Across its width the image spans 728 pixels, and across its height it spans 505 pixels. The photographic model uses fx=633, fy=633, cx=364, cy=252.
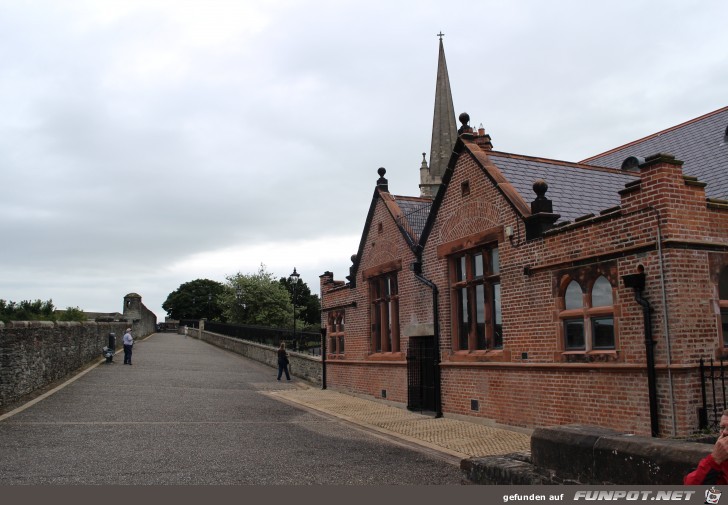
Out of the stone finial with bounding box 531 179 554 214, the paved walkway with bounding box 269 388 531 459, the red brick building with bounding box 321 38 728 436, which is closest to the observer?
the red brick building with bounding box 321 38 728 436

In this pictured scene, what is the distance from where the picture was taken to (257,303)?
201ft

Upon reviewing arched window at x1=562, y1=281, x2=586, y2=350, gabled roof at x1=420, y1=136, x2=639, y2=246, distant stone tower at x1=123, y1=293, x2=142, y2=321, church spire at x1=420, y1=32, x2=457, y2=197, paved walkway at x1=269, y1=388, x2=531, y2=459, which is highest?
church spire at x1=420, y1=32, x2=457, y2=197

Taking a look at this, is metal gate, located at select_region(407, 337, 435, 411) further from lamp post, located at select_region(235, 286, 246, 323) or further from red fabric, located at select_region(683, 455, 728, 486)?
lamp post, located at select_region(235, 286, 246, 323)

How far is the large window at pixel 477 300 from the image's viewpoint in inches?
535

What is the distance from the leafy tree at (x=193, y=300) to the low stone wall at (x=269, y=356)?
62.0m

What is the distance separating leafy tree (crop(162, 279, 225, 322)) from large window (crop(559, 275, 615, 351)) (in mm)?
100512

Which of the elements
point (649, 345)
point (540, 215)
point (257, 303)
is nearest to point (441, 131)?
point (257, 303)

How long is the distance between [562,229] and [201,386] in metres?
14.3

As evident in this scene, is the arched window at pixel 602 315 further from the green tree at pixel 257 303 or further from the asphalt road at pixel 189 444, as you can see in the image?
the green tree at pixel 257 303

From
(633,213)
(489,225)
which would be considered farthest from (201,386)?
(633,213)

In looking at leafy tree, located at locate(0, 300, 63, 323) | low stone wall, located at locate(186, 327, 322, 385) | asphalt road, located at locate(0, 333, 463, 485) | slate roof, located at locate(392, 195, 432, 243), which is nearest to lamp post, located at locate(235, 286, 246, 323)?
low stone wall, located at locate(186, 327, 322, 385)

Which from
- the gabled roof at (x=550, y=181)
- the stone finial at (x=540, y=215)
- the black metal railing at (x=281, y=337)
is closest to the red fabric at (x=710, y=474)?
the stone finial at (x=540, y=215)

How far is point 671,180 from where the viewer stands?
9.54 meters

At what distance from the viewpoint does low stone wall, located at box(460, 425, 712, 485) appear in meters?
4.52
